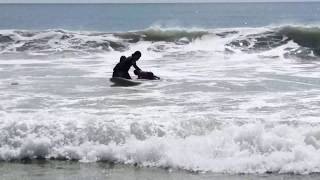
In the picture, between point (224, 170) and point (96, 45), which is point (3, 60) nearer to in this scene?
point (96, 45)

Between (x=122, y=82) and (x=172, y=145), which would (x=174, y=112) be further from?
(x=122, y=82)

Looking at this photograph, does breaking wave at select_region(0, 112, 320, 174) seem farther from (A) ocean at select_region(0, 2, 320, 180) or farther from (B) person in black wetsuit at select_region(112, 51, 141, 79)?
(B) person in black wetsuit at select_region(112, 51, 141, 79)

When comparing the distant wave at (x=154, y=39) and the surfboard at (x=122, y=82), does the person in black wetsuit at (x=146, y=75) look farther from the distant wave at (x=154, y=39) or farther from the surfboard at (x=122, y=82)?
the distant wave at (x=154, y=39)

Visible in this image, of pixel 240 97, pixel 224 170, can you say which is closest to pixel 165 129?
pixel 224 170

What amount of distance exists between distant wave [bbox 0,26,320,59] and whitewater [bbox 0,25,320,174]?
1.94 meters

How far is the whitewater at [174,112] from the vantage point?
791cm

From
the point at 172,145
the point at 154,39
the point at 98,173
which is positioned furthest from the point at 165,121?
the point at 154,39

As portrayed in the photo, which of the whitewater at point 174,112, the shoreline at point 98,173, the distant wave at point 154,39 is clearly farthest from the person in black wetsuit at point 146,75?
the distant wave at point 154,39

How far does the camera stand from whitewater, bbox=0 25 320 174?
25.9 ft

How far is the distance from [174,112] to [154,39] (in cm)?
1567

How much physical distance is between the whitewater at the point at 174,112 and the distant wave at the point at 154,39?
6.35 feet

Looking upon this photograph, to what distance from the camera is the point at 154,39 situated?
84.6 feet

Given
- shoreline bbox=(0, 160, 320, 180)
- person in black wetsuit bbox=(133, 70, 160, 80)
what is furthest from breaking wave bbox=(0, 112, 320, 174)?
person in black wetsuit bbox=(133, 70, 160, 80)

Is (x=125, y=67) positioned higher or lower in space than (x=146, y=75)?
higher
